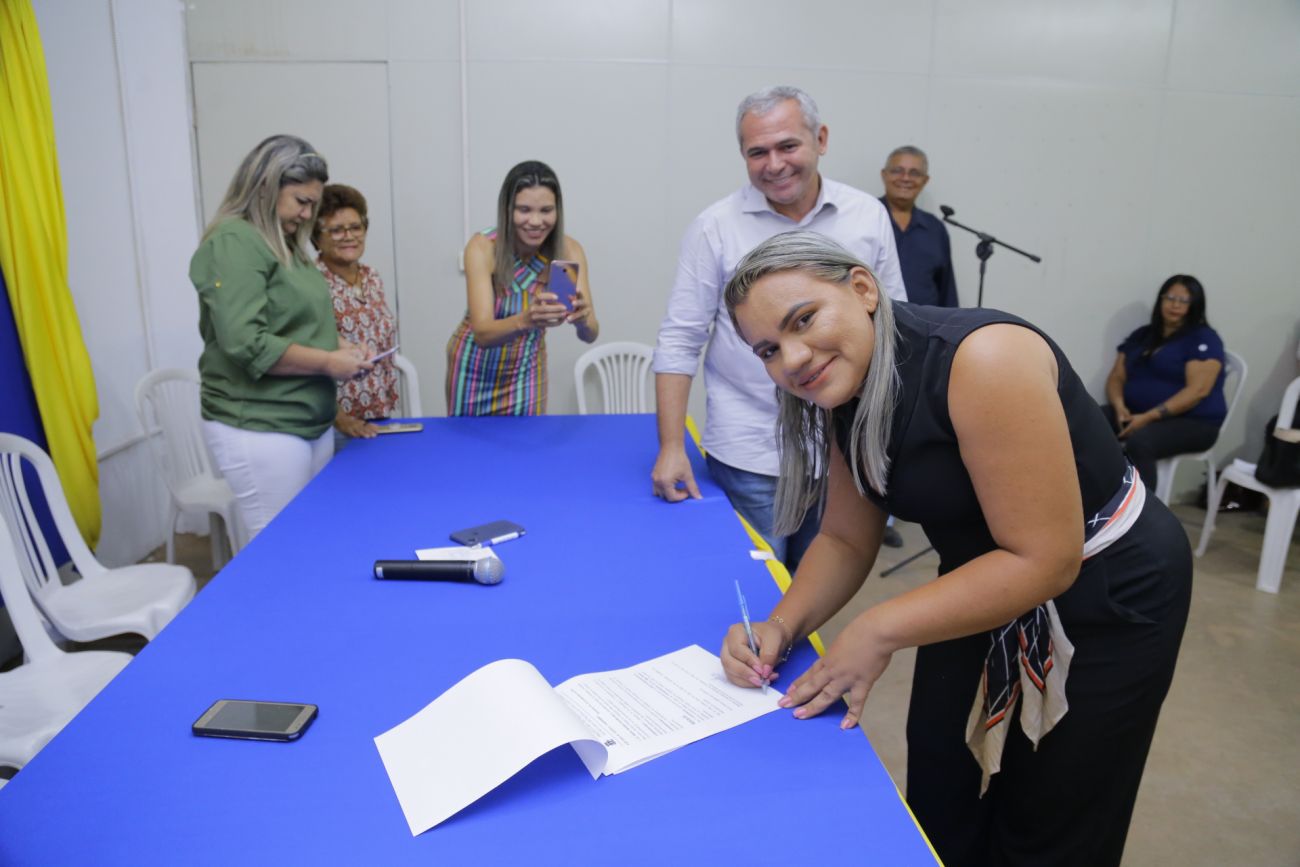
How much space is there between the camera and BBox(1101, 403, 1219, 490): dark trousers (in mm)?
4164

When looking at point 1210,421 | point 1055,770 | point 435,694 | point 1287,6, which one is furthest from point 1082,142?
point 435,694

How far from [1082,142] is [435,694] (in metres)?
4.36

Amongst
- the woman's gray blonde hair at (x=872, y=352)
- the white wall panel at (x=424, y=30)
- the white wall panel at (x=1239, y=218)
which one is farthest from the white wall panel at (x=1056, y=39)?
the woman's gray blonde hair at (x=872, y=352)

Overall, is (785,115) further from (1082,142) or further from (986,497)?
(1082,142)

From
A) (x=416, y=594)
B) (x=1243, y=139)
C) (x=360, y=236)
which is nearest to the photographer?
(x=416, y=594)

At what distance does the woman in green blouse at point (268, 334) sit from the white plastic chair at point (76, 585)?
0.29 metres

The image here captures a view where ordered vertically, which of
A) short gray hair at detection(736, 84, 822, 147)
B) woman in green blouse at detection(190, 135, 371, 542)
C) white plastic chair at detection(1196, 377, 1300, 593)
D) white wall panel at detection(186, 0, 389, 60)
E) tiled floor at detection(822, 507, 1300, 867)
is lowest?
tiled floor at detection(822, 507, 1300, 867)

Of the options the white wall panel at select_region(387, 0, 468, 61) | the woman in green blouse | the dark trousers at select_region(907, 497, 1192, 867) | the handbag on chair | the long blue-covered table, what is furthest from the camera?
the white wall panel at select_region(387, 0, 468, 61)

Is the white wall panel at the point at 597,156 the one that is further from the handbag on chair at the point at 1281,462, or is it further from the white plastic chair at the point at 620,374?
the handbag on chair at the point at 1281,462

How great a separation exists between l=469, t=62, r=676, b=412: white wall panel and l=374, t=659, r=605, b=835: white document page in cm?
312

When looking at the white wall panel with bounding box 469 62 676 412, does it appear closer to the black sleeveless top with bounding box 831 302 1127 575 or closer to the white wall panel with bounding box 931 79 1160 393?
the white wall panel with bounding box 931 79 1160 393

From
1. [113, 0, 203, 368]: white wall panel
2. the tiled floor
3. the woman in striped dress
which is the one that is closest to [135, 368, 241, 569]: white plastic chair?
[113, 0, 203, 368]: white wall panel

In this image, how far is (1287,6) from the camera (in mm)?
4332

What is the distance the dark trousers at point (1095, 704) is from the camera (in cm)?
123
